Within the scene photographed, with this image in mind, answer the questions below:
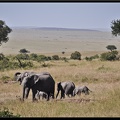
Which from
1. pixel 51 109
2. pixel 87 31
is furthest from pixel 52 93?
pixel 87 31

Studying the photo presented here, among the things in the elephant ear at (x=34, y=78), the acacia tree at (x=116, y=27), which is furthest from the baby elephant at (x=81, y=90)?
the acacia tree at (x=116, y=27)

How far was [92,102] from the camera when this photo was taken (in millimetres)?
13250

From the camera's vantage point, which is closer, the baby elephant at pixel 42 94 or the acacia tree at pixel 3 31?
the baby elephant at pixel 42 94

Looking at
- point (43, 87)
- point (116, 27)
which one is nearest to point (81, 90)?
point (43, 87)

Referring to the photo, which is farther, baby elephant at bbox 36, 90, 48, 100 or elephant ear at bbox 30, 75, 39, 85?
baby elephant at bbox 36, 90, 48, 100

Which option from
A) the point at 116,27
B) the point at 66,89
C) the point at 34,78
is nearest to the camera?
the point at 34,78

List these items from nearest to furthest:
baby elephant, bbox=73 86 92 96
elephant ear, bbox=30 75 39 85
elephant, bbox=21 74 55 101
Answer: elephant, bbox=21 74 55 101 → elephant ear, bbox=30 75 39 85 → baby elephant, bbox=73 86 92 96

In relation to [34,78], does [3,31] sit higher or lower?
higher

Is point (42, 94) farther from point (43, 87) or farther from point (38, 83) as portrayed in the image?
point (38, 83)

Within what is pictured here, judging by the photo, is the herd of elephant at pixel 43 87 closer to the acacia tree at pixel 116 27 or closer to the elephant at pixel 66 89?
the elephant at pixel 66 89

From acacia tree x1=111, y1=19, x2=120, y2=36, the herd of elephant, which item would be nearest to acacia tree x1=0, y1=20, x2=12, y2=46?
acacia tree x1=111, y1=19, x2=120, y2=36

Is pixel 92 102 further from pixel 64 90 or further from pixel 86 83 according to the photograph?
pixel 86 83

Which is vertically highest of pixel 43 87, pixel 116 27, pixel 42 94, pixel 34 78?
pixel 116 27

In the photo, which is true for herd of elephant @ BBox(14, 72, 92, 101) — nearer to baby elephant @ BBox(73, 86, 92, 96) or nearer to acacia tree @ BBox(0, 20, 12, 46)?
baby elephant @ BBox(73, 86, 92, 96)
